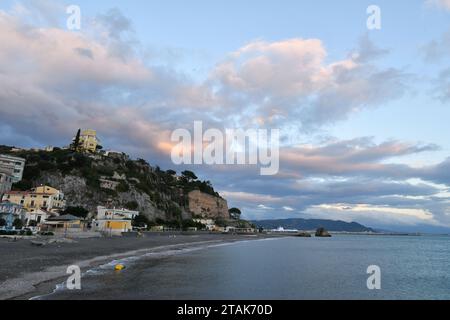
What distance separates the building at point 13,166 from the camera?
112 m

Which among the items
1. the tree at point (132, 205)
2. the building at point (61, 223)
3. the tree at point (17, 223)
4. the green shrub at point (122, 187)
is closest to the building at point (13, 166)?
the green shrub at point (122, 187)

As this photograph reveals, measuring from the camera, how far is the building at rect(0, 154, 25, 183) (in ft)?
367

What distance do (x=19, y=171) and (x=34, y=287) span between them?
4530 inches

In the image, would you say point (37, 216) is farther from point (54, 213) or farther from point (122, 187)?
point (122, 187)

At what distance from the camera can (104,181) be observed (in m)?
133

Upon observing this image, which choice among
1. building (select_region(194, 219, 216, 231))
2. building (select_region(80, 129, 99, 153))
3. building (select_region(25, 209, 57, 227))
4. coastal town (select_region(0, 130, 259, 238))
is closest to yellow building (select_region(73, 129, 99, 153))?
building (select_region(80, 129, 99, 153))

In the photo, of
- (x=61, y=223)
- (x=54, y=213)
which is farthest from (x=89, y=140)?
(x=61, y=223)

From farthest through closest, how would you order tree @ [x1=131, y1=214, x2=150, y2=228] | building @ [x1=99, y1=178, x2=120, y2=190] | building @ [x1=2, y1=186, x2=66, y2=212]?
building @ [x1=99, y1=178, x2=120, y2=190]
tree @ [x1=131, y1=214, x2=150, y2=228]
building @ [x1=2, y1=186, x2=66, y2=212]

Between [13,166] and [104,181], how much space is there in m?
30.5

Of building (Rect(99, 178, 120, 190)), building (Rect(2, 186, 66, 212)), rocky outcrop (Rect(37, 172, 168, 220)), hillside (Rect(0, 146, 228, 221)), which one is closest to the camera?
building (Rect(2, 186, 66, 212))

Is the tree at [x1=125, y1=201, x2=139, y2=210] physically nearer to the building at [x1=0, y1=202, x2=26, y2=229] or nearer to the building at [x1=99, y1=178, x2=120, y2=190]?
the building at [x1=99, y1=178, x2=120, y2=190]

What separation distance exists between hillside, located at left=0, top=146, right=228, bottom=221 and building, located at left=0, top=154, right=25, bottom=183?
280cm

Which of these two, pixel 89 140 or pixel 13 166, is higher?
pixel 89 140

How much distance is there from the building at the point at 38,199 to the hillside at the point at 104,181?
436 inches
